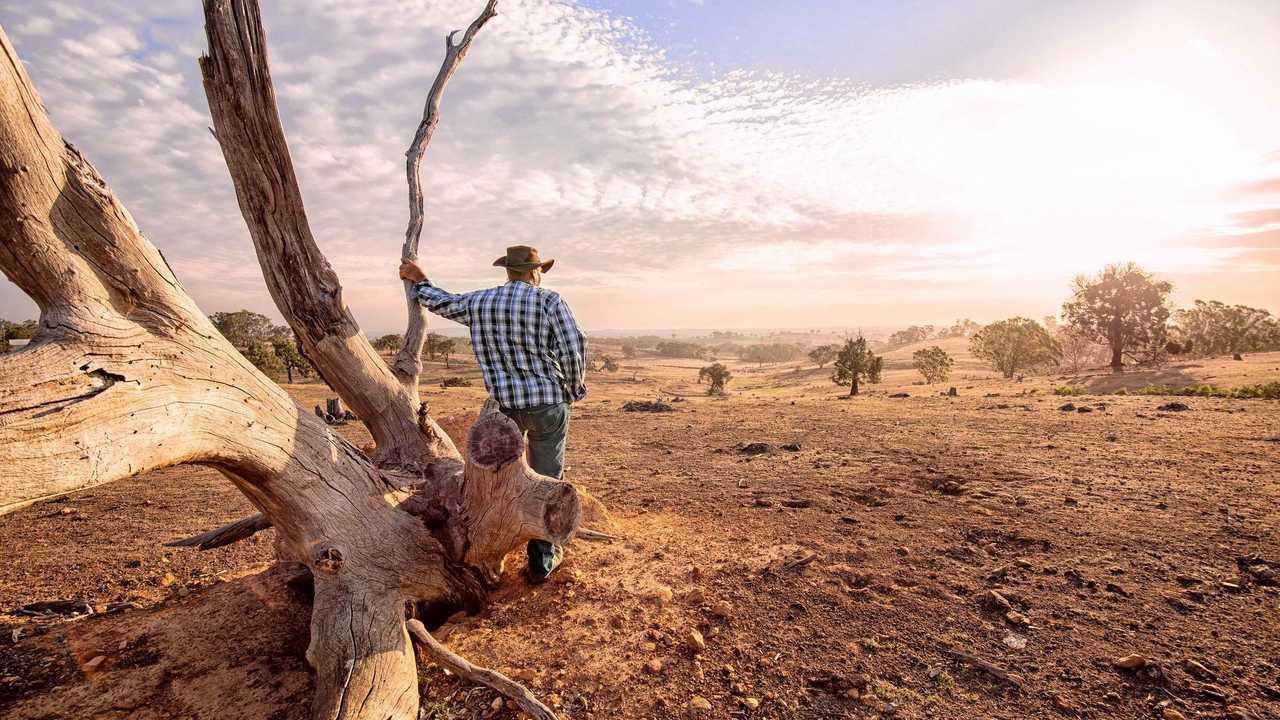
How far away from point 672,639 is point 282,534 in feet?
8.00

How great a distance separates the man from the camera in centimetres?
383

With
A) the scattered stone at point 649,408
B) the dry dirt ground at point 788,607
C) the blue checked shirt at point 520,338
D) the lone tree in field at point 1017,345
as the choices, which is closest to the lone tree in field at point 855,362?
the scattered stone at point 649,408

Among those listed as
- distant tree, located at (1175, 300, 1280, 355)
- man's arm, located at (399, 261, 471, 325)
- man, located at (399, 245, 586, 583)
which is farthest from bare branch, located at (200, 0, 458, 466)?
distant tree, located at (1175, 300, 1280, 355)

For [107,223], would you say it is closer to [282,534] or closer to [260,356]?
[282,534]

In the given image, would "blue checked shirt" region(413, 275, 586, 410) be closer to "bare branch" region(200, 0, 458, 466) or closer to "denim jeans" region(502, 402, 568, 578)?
"denim jeans" region(502, 402, 568, 578)

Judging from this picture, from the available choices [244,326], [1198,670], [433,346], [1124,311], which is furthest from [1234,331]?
[244,326]

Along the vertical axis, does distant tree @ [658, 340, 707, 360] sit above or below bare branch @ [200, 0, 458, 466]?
below

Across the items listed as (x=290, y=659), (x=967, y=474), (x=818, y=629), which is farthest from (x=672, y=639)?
(x=967, y=474)

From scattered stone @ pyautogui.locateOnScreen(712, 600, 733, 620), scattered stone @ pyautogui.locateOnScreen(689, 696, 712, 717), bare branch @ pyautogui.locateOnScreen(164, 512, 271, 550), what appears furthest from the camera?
bare branch @ pyautogui.locateOnScreen(164, 512, 271, 550)

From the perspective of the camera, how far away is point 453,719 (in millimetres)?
2725

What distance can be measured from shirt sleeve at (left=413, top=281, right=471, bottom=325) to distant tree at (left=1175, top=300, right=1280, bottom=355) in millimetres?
62989

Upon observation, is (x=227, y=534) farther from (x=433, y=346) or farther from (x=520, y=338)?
(x=433, y=346)

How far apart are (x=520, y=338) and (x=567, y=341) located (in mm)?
339

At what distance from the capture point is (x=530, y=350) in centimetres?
388
